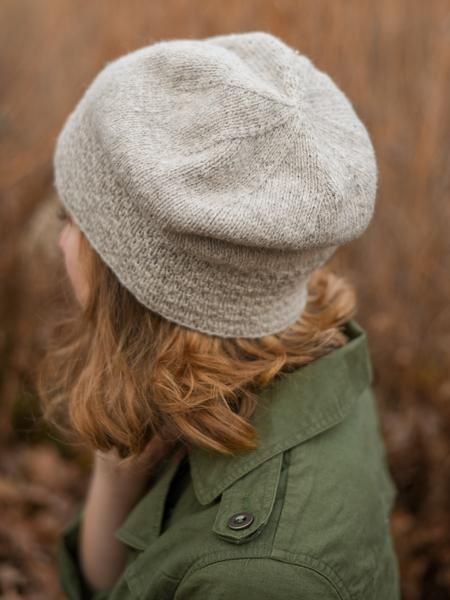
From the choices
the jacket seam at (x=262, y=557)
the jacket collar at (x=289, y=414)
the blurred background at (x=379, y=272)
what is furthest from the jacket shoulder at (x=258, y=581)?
the blurred background at (x=379, y=272)

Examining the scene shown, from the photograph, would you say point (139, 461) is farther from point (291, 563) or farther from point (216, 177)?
point (216, 177)

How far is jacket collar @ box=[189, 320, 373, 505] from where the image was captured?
140 cm

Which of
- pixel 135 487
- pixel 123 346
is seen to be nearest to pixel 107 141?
pixel 123 346

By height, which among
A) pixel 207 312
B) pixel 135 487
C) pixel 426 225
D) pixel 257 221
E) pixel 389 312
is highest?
pixel 257 221

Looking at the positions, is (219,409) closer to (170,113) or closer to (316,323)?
(316,323)

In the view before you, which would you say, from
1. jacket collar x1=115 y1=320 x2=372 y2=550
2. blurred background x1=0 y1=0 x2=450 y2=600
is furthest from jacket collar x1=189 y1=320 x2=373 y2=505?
blurred background x1=0 y1=0 x2=450 y2=600

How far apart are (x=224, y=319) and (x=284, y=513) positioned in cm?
44

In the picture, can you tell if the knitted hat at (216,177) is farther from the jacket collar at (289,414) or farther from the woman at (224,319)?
the jacket collar at (289,414)

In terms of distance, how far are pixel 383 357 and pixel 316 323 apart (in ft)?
4.75

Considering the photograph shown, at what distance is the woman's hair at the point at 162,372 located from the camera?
139cm

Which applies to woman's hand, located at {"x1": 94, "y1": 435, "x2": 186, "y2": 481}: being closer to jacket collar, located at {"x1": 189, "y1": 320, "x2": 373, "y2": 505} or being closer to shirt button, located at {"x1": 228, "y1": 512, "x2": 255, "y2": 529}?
jacket collar, located at {"x1": 189, "y1": 320, "x2": 373, "y2": 505}

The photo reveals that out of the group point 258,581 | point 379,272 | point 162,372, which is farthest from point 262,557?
point 379,272

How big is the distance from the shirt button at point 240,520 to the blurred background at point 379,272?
147cm

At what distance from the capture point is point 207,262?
1303 millimetres
